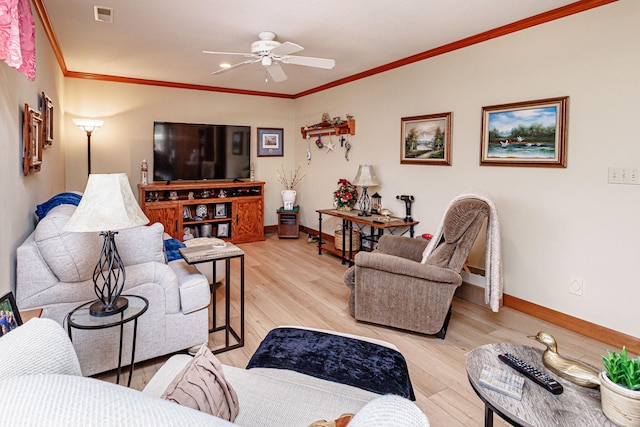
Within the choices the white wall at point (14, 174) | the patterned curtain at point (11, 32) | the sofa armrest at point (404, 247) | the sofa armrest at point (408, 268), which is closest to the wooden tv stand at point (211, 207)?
the white wall at point (14, 174)

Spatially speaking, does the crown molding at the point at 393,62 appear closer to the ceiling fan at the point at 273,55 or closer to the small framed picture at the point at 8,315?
the ceiling fan at the point at 273,55

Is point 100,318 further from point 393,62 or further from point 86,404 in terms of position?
point 393,62

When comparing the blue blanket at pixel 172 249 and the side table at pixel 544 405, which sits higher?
the blue blanket at pixel 172 249

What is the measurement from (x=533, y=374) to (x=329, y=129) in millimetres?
4707

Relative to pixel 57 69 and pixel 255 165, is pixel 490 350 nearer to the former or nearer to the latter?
pixel 57 69

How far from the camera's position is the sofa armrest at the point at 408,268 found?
264 centimetres

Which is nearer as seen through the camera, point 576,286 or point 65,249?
point 65,249

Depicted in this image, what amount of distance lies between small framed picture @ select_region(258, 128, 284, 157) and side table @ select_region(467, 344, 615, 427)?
5520mm

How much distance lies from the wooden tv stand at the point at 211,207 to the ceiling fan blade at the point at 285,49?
2.85 metres

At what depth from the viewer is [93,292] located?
6.95ft

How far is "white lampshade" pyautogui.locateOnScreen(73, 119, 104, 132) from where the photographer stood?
4777 millimetres

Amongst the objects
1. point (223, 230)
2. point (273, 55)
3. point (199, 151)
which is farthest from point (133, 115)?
point (273, 55)

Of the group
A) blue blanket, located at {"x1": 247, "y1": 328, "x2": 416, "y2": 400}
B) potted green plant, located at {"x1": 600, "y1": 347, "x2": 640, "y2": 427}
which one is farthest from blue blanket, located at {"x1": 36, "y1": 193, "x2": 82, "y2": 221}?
potted green plant, located at {"x1": 600, "y1": 347, "x2": 640, "y2": 427}

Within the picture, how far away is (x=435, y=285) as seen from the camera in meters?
2.70
